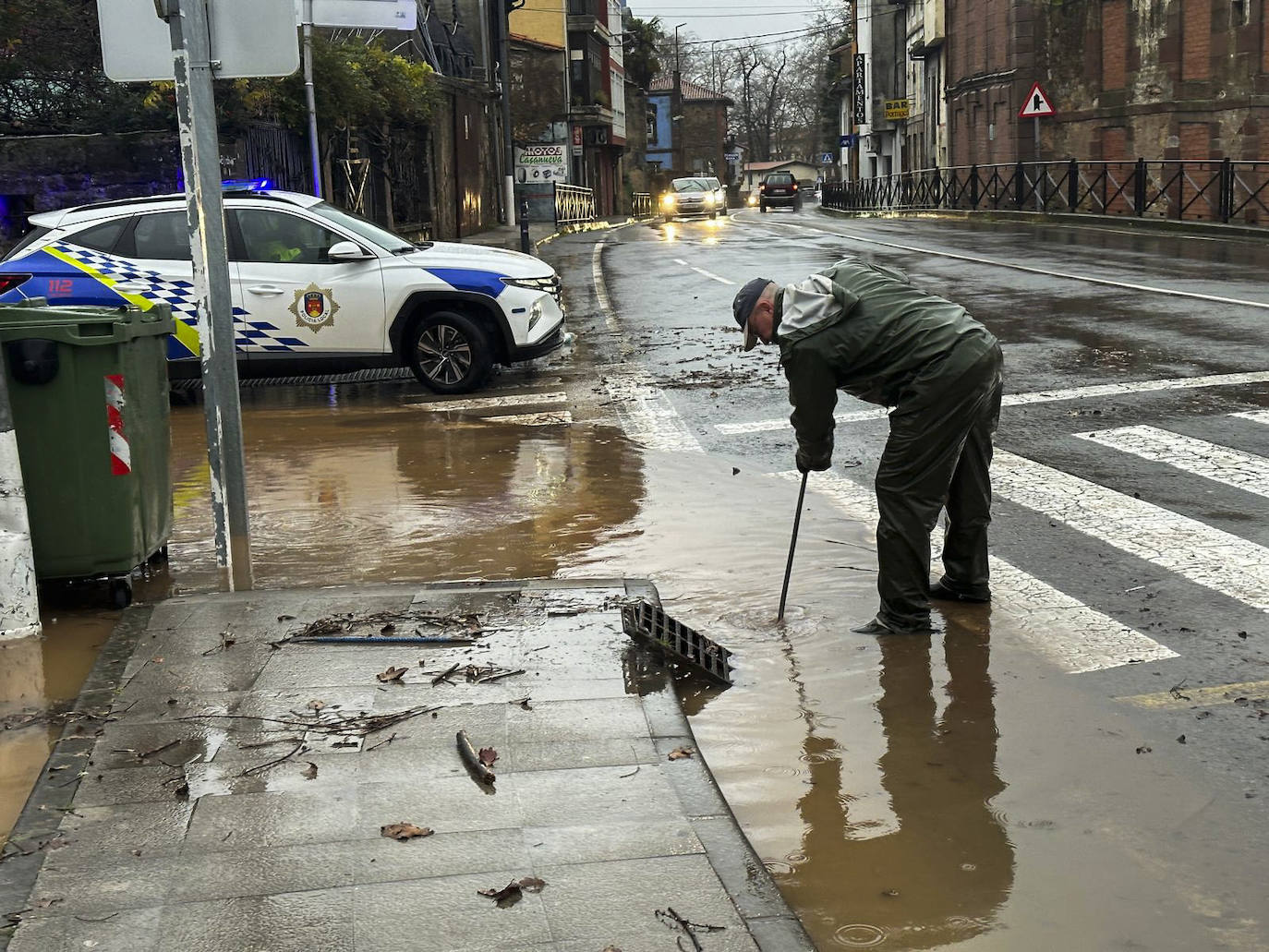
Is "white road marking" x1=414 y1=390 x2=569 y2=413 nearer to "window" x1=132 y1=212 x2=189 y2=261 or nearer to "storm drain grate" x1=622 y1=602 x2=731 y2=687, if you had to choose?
"window" x1=132 y1=212 x2=189 y2=261

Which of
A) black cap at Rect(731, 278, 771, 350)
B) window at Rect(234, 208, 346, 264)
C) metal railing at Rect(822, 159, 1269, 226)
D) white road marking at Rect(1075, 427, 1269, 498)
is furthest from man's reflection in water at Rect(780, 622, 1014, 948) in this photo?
metal railing at Rect(822, 159, 1269, 226)

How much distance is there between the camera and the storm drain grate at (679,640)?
5.02 meters

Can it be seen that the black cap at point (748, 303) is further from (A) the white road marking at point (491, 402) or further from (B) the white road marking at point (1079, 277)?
(B) the white road marking at point (1079, 277)

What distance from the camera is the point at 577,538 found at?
7.13m

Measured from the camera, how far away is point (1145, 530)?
22.0ft

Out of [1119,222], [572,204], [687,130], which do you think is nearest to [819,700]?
[1119,222]

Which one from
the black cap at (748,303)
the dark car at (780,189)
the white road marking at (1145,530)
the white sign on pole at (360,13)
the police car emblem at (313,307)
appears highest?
the white sign on pole at (360,13)

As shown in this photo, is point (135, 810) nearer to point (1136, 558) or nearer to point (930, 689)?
point (930, 689)

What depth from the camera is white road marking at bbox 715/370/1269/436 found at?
983cm

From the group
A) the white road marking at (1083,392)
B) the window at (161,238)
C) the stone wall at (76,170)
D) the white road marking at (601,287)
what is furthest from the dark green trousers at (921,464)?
the stone wall at (76,170)

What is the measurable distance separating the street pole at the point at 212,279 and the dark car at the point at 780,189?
63.8 metres

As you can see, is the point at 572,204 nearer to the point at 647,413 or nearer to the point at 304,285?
the point at 304,285

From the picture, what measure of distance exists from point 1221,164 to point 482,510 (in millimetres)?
23968

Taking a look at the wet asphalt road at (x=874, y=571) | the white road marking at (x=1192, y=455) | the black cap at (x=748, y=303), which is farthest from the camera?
the white road marking at (x=1192, y=455)
